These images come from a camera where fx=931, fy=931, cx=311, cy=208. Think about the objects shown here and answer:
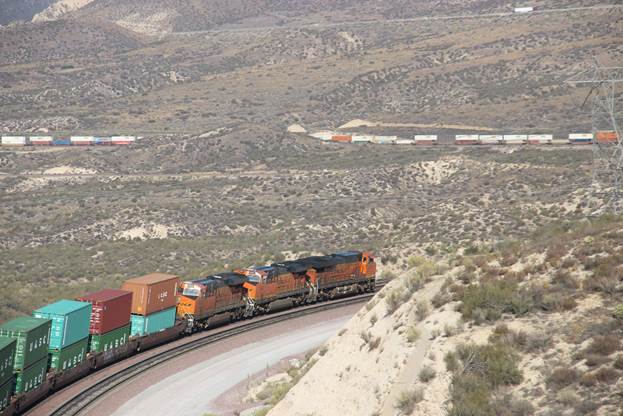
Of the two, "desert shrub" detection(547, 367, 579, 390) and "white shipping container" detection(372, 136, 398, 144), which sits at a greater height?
"desert shrub" detection(547, 367, 579, 390)

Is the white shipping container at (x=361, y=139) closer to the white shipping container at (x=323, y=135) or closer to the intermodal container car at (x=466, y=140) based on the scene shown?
the white shipping container at (x=323, y=135)

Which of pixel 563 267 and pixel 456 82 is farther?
pixel 456 82

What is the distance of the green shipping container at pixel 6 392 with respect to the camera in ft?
88.5

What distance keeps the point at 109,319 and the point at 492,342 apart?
18.1 metres

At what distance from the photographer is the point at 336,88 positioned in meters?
171

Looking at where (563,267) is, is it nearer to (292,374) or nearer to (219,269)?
(292,374)

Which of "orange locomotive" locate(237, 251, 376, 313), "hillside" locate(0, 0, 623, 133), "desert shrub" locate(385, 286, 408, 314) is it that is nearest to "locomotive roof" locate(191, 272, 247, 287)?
"orange locomotive" locate(237, 251, 376, 313)

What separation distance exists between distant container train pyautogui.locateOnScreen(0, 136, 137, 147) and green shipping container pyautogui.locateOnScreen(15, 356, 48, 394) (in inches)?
4372

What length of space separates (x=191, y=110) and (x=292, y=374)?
445 feet

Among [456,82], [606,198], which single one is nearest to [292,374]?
[606,198]

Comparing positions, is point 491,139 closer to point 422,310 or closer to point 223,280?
point 223,280

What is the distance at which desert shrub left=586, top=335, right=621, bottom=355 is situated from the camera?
1975 centimetres

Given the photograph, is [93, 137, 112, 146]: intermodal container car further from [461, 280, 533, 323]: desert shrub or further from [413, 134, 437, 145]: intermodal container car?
[461, 280, 533, 323]: desert shrub

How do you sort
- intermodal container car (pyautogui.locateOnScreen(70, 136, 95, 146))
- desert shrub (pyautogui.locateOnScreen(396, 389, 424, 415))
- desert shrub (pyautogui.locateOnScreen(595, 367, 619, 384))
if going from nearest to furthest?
desert shrub (pyautogui.locateOnScreen(595, 367, 619, 384)) → desert shrub (pyautogui.locateOnScreen(396, 389, 424, 415)) → intermodal container car (pyautogui.locateOnScreen(70, 136, 95, 146))
